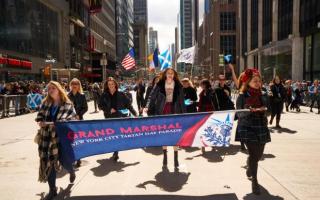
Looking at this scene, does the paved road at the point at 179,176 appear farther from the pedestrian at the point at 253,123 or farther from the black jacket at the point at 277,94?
the black jacket at the point at 277,94

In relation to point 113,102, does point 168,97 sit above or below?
above

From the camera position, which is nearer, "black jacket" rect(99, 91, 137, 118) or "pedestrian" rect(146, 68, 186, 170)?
"pedestrian" rect(146, 68, 186, 170)

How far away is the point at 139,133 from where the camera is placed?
6207mm

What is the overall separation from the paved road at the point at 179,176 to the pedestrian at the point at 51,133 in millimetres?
384

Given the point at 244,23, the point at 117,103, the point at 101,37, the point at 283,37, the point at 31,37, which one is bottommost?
the point at 117,103

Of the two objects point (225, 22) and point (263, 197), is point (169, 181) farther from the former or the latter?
point (225, 22)

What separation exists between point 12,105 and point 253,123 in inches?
709

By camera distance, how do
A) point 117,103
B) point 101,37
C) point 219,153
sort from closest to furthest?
1. point 117,103
2. point 219,153
3. point 101,37

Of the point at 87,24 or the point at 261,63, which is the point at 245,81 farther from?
the point at 87,24

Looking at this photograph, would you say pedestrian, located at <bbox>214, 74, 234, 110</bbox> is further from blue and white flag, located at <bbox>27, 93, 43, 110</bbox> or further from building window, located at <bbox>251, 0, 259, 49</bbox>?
building window, located at <bbox>251, 0, 259, 49</bbox>

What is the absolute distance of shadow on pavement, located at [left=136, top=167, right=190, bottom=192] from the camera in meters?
6.37

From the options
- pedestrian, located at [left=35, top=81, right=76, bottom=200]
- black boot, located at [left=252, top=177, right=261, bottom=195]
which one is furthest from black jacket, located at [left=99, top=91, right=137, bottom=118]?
black boot, located at [left=252, top=177, right=261, bottom=195]

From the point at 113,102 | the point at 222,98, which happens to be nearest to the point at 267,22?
the point at 222,98

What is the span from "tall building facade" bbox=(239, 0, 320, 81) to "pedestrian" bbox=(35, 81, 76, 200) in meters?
24.0
